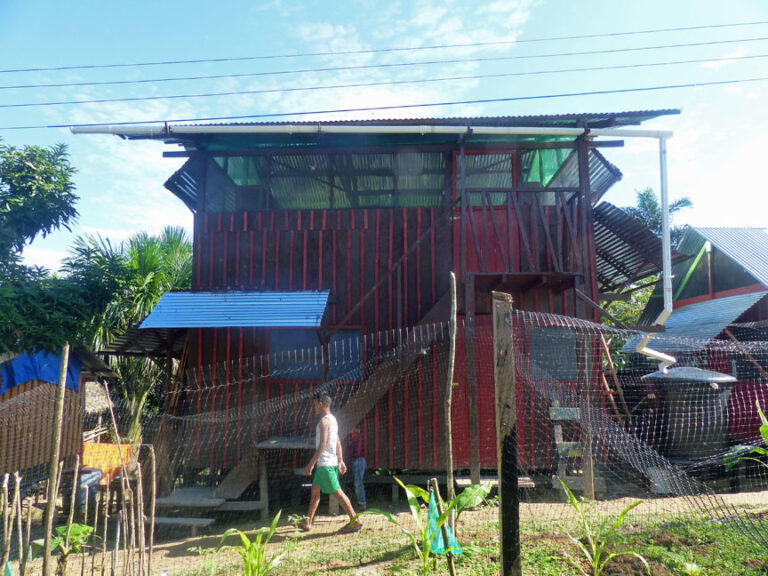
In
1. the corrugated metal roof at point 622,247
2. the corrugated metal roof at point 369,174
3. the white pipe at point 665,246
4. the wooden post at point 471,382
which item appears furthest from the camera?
the corrugated metal roof at point 369,174

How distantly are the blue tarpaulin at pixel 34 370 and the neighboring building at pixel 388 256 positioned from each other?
1.86 metres

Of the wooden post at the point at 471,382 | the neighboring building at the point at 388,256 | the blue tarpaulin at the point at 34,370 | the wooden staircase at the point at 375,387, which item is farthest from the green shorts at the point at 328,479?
the blue tarpaulin at the point at 34,370

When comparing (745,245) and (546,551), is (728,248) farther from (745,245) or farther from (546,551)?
(546,551)

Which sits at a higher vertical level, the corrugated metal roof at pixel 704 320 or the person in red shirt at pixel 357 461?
the corrugated metal roof at pixel 704 320

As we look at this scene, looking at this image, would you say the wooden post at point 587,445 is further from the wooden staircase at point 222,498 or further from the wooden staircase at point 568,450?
the wooden staircase at point 222,498

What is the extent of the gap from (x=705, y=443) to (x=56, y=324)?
11324 millimetres

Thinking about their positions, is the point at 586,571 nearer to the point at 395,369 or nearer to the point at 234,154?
the point at 395,369

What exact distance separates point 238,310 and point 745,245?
1405 cm

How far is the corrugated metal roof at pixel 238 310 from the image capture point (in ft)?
22.5

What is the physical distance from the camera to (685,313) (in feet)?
45.5

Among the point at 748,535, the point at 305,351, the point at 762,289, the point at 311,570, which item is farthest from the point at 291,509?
the point at 762,289

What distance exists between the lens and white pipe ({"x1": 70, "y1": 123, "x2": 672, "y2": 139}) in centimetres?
756

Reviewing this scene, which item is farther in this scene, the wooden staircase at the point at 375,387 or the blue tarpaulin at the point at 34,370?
the blue tarpaulin at the point at 34,370

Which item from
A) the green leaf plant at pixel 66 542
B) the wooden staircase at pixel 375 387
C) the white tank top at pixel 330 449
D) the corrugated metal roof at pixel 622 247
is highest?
the corrugated metal roof at pixel 622 247
